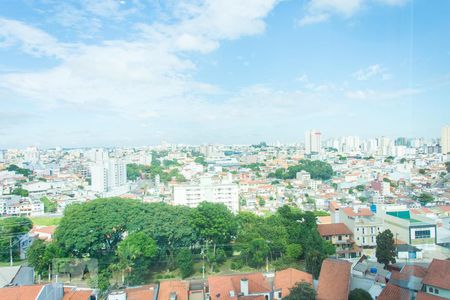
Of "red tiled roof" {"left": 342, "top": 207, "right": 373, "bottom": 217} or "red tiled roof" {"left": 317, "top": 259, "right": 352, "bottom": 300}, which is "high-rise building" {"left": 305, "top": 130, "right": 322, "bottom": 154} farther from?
"red tiled roof" {"left": 317, "top": 259, "right": 352, "bottom": 300}

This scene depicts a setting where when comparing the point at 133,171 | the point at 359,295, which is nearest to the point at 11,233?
the point at 359,295

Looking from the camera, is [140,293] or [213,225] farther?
[213,225]

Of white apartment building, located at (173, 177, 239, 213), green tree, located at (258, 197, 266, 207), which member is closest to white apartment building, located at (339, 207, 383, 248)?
white apartment building, located at (173, 177, 239, 213)

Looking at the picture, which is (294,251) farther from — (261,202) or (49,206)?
(49,206)

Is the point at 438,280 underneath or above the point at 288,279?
above

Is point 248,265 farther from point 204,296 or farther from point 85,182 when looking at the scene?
point 85,182

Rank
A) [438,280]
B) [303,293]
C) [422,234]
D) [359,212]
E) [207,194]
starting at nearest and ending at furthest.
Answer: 1. [438,280]
2. [303,293]
3. [422,234]
4. [359,212]
5. [207,194]
